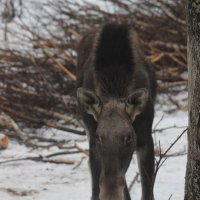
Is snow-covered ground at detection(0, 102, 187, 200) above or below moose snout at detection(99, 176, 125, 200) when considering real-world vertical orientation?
below

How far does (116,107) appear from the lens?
185 inches

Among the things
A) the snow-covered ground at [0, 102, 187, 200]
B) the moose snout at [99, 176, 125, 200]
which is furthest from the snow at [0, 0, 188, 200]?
the moose snout at [99, 176, 125, 200]

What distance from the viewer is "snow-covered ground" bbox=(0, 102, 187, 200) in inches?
239

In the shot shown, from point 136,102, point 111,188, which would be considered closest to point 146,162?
point 136,102

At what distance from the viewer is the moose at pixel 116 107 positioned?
429 centimetres

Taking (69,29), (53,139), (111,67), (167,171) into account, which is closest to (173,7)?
(69,29)

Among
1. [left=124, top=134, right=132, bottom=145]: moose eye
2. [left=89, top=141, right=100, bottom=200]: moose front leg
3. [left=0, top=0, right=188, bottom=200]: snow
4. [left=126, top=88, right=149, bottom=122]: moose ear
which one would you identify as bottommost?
[left=0, top=0, right=188, bottom=200]: snow

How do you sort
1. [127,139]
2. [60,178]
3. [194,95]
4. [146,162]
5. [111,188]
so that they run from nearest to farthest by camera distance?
1. [194,95]
2. [111,188]
3. [127,139]
4. [146,162]
5. [60,178]

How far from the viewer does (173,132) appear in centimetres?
855

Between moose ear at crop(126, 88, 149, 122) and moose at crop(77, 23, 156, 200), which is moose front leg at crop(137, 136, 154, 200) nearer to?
moose at crop(77, 23, 156, 200)

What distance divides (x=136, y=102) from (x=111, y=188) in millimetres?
900

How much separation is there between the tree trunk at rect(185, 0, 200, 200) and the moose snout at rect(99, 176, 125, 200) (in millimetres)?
585

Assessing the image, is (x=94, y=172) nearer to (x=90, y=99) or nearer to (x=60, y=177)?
(x=90, y=99)

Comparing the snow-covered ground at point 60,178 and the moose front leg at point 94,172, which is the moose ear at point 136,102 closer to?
the moose front leg at point 94,172
